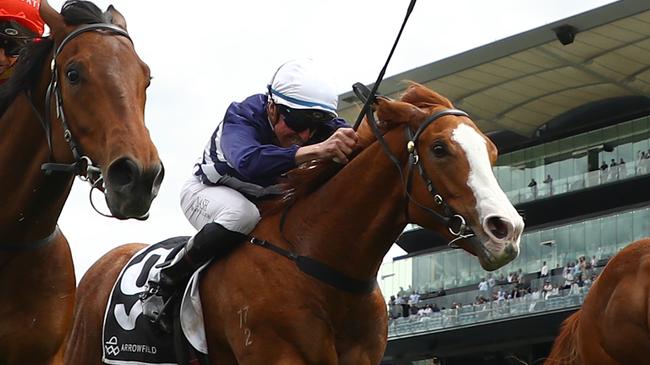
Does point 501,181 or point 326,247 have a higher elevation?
point 326,247

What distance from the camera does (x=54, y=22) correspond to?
505 centimetres

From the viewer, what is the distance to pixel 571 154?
41969 mm

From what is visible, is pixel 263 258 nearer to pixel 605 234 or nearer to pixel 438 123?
pixel 438 123

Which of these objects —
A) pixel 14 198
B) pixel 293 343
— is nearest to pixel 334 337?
pixel 293 343

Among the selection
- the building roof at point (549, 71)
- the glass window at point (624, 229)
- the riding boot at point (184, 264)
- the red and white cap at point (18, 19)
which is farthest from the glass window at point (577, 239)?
the red and white cap at point (18, 19)

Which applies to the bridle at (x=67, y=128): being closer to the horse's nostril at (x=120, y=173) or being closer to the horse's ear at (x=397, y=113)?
the horse's nostril at (x=120, y=173)

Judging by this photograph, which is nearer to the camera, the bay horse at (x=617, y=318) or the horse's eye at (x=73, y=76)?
the horse's eye at (x=73, y=76)

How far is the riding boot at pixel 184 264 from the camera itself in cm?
659

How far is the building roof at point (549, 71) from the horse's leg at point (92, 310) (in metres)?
27.8

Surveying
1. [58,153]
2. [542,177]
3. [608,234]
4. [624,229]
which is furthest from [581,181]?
[58,153]

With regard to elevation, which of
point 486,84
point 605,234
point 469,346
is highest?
point 486,84

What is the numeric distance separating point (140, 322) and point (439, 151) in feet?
6.52

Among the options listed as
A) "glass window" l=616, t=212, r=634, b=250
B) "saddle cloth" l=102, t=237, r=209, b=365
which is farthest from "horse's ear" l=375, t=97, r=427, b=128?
"glass window" l=616, t=212, r=634, b=250

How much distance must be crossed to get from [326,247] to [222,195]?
708mm
